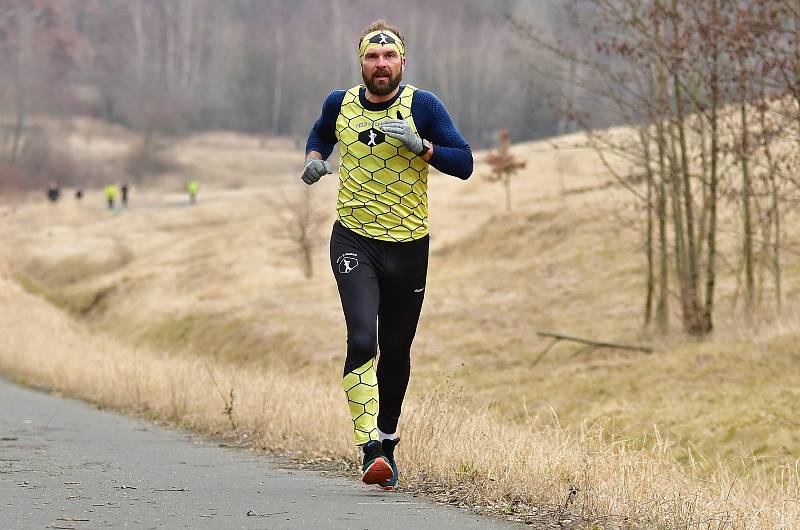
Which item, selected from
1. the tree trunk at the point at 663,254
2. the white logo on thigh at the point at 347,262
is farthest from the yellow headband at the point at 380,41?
the tree trunk at the point at 663,254

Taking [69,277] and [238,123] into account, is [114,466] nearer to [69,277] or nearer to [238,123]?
[69,277]

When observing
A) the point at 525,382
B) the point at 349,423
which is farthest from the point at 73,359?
the point at 349,423

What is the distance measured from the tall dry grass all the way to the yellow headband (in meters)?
2.39

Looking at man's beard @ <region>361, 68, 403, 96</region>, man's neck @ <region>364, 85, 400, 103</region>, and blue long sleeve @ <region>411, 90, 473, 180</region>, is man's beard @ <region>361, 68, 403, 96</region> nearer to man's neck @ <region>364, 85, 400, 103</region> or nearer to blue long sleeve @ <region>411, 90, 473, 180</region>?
man's neck @ <region>364, 85, 400, 103</region>

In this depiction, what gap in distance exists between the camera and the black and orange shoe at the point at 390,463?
7.64 m

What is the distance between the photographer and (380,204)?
7797 millimetres

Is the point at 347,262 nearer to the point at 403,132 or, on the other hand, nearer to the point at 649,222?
the point at 403,132

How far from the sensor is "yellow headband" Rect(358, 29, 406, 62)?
7.82 m

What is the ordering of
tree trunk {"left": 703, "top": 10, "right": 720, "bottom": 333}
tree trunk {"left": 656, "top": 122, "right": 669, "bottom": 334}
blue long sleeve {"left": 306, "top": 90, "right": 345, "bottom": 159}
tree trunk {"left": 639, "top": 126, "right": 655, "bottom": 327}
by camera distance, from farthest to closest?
tree trunk {"left": 656, "top": 122, "right": 669, "bottom": 334}
tree trunk {"left": 639, "top": 126, "right": 655, "bottom": 327}
tree trunk {"left": 703, "top": 10, "right": 720, "bottom": 333}
blue long sleeve {"left": 306, "top": 90, "right": 345, "bottom": 159}

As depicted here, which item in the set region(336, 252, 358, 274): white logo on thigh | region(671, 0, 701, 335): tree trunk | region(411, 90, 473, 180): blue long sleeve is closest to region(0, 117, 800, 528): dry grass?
region(671, 0, 701, 335): tree trunk

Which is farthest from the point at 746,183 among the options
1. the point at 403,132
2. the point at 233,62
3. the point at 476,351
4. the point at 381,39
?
the point at 233,62

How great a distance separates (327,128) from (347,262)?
86 centimetres

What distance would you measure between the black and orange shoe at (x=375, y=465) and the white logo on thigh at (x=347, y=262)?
3.09 ft

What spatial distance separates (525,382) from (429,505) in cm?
2046
